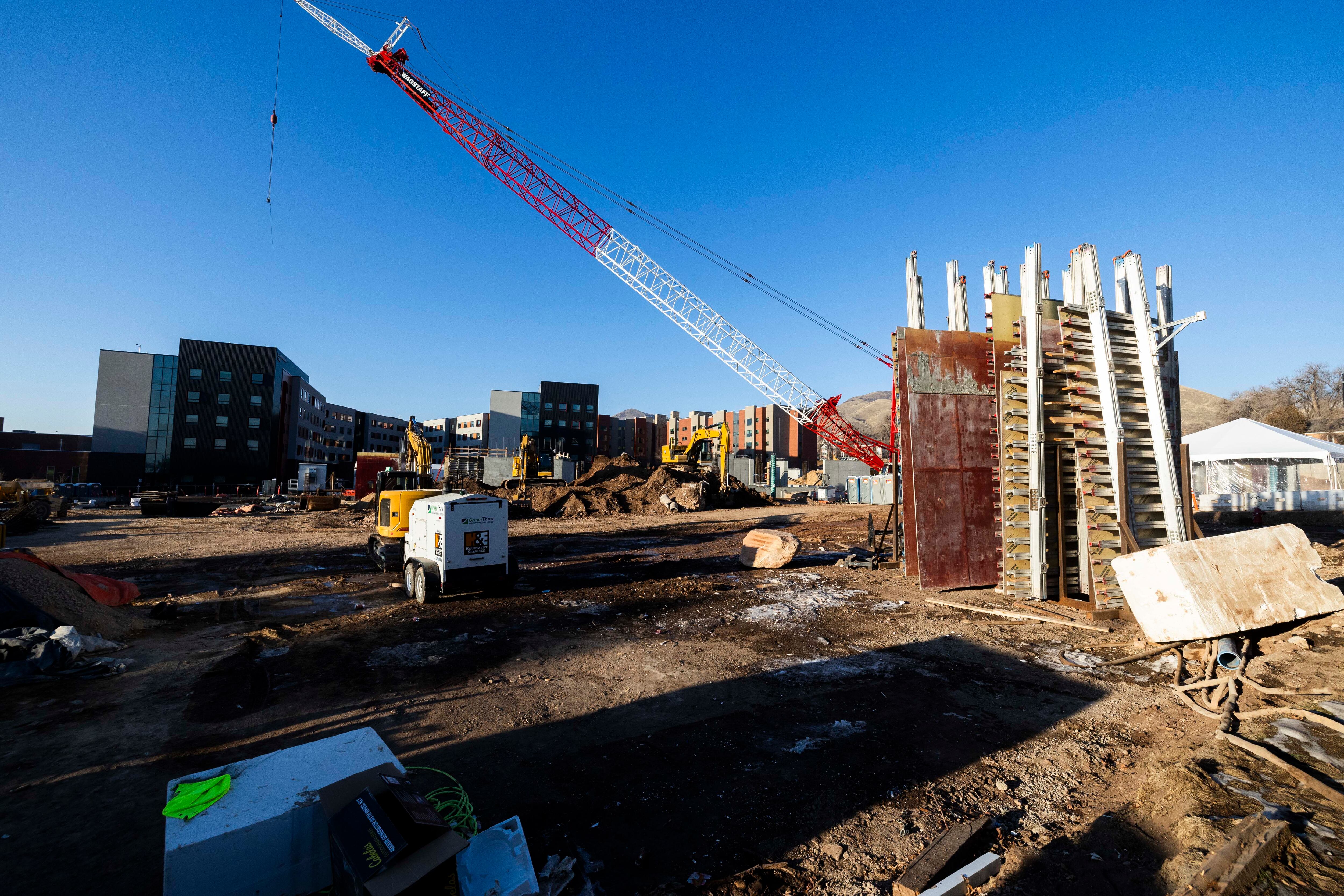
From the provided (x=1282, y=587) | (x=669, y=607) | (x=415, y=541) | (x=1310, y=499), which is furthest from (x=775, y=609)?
(x=1310, y=499)

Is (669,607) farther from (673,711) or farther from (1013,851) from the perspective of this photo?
(1013,851)

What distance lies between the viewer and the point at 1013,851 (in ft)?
11.6

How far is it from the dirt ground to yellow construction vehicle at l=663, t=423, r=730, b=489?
2840cm

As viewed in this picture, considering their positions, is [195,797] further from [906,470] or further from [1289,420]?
[1289,420]

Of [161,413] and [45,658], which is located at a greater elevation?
[161,413]

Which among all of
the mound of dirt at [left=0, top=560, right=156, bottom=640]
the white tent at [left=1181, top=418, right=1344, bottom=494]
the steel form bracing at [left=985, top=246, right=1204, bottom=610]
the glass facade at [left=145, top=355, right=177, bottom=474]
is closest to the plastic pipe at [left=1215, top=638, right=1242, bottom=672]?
the steel form bracing at [left=985, top=246, right=1204, bottom=610]

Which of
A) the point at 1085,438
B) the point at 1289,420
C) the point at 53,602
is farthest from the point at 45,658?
the point at 1289,420

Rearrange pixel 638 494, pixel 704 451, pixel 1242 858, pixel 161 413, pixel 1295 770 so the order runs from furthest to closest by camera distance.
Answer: pixel 161 413 → pixel 704 451 → pixel 638 494 → pixel 1295 770 → pixel 1242 858

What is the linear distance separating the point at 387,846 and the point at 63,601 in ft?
31.0

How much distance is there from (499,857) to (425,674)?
506cm

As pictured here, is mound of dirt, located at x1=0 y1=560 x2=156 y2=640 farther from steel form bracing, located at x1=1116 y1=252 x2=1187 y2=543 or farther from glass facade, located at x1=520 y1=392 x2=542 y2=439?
glass facade, located at x1=520 y1=392 x2=542 y2=439

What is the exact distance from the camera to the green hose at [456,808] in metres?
3.20

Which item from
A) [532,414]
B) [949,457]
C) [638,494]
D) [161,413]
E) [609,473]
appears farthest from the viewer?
[532,414]

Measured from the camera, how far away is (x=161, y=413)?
5272cm
